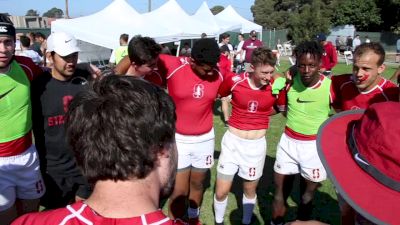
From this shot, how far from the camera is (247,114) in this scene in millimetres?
3932

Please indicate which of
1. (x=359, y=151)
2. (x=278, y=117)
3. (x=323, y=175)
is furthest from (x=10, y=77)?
(x=278, y=117)

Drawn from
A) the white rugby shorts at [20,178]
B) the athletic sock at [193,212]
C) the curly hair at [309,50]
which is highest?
the curly hair at [309,50]

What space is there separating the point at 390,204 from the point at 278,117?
870 centimetres

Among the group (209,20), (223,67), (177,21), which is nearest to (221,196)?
(223,67)

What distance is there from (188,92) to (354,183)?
2694 millimetres

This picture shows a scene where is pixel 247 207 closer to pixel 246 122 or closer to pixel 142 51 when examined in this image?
pixel 246 122

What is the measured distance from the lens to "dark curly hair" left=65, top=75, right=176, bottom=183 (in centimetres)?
114

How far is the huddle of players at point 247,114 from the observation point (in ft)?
12.0

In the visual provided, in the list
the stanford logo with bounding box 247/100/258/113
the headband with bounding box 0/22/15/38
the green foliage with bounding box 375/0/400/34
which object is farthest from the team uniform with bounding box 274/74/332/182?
the green foliage with bounding box 375/0/400/34

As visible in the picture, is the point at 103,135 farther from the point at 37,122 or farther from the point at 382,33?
the point at 382,33

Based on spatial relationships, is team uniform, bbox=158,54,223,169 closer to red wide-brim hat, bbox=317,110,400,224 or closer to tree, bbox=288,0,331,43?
red wide-brim hat, bbox=317,110,400,224

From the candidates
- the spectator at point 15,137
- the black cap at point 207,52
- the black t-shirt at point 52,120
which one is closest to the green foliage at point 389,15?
the black cap at point 207,52

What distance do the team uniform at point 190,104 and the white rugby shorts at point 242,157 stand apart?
8.6 inches

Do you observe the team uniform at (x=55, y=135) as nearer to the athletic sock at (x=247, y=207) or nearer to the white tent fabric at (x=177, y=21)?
the athletic sock at (x=247, y=207)
